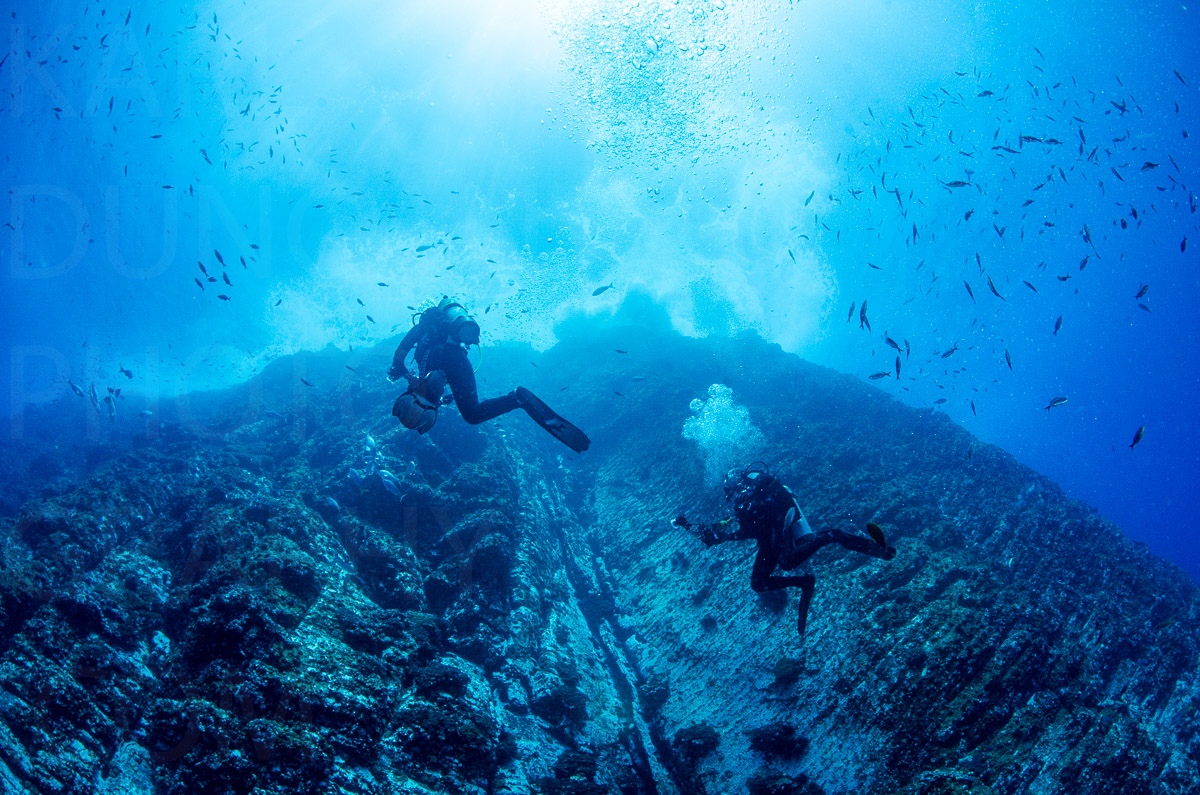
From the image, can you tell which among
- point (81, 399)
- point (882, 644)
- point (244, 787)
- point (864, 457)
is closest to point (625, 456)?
point (864, 457)

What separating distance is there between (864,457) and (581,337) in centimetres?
2177

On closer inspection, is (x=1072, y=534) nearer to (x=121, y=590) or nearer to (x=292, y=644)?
(x=292, y=644)

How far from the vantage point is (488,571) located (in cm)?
854

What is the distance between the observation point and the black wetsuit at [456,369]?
620 cm

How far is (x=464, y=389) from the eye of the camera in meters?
6.25

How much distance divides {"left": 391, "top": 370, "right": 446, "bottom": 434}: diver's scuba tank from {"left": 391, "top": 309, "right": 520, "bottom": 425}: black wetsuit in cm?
26

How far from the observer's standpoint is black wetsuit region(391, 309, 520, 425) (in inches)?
244

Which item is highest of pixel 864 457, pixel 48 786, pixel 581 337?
pixel 581 337

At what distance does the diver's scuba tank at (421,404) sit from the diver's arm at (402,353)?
2.18 ft

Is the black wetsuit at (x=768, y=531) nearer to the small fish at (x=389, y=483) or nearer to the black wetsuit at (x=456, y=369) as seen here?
the black wetsuit at (x=456, y=369)

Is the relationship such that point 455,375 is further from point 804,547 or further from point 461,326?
point 804,547

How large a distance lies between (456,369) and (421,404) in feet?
3.20

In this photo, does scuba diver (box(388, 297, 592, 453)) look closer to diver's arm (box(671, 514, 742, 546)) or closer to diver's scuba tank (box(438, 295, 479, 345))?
diver's scuba tank (box(438, 295, 479, 345))

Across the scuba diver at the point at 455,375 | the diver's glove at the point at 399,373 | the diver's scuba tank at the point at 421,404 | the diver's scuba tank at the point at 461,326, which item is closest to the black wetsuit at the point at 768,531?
the scuba diver at the point at 455,375
